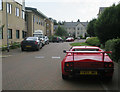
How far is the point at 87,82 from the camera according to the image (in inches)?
227

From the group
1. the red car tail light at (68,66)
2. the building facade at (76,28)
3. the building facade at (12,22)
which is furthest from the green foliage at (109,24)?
the building facade at (76,28)

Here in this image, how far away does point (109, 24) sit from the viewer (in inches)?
518

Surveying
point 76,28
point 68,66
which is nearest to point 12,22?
point 68,66

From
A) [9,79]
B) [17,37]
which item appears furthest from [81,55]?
[17,37]

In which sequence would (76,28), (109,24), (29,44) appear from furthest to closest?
1. (76,28)
2. (29,44)
3. (109,24)

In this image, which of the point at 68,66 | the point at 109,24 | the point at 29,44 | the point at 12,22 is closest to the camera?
the point at 68,66

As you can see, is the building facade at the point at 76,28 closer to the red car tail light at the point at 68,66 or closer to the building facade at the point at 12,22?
the building facade at the point at 12,22

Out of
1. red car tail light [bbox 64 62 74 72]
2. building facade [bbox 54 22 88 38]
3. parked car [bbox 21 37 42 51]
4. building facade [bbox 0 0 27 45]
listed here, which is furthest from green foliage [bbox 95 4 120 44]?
building facade [bbox 54 22 88 38]

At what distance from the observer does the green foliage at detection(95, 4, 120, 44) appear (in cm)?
1287

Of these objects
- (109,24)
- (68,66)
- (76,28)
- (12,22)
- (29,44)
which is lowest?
(68,66)

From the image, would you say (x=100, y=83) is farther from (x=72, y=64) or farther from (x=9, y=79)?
(x=9, y=79)

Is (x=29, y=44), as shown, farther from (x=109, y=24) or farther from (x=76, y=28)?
(x=76, y=28)

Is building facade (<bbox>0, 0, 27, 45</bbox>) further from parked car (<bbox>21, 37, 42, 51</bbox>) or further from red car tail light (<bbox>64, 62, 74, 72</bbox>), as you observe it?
red car tail light (<bbox>64, 62, 74, 72</bbox>)

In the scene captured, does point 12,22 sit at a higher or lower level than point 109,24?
higher
